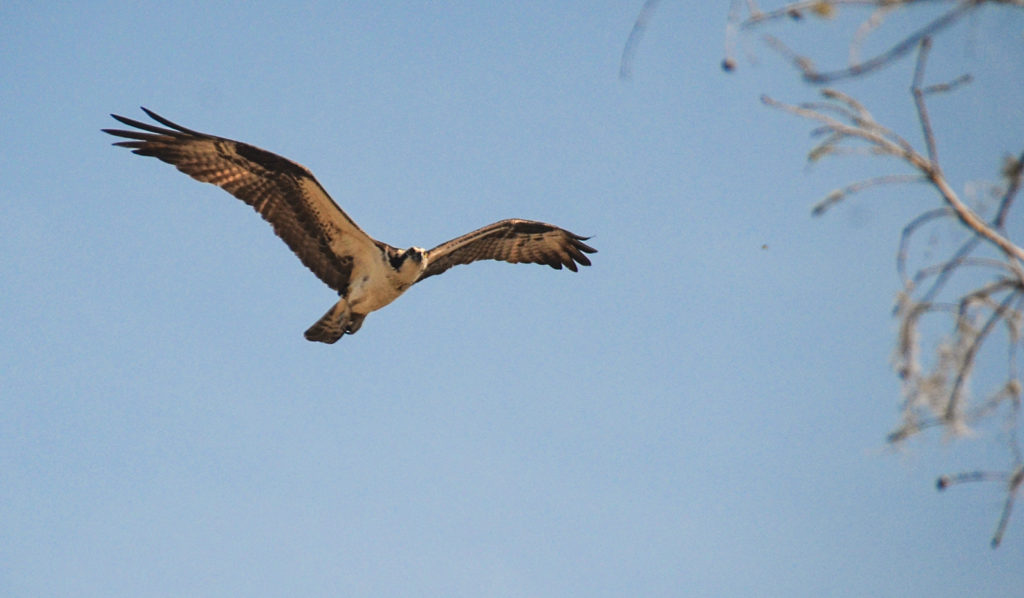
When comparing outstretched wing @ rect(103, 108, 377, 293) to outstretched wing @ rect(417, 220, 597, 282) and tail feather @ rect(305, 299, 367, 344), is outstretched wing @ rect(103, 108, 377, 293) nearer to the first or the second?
tail feather @ rect(305, 299, 367, 344)

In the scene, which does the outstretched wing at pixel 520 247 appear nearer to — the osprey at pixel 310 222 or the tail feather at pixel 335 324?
the osprey at pixel 310 222

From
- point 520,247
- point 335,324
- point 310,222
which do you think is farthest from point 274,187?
point 520,247

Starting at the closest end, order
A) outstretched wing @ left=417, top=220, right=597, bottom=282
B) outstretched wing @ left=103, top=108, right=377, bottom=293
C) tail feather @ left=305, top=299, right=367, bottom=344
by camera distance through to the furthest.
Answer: outstretched wing @ left=103, top=108, right=377, bottom=293, tail feather @ left=305, top=299, right=367, bottom=344, outstretched wing @ left=417, top=220, right=597, bottom=282

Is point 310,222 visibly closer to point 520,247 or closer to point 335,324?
point 335,324

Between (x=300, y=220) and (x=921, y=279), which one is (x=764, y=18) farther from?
(x=300, y=220)

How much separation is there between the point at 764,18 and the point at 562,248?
950 centimetres

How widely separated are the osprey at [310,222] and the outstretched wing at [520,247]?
0.17 m

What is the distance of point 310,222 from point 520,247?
3057 millimetres

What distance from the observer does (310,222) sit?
1145cm

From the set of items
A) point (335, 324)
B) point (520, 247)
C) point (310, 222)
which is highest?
point (520, 247)

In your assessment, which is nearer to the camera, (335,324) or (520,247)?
(335,324)

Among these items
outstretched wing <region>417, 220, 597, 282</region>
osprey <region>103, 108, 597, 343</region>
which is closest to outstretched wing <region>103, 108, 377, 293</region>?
osprey <region>103, 108, 597, 343</region>

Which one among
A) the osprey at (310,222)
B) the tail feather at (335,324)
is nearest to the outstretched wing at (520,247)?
the osprey at (310,222)

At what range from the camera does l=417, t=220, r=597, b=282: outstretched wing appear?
492 inches
